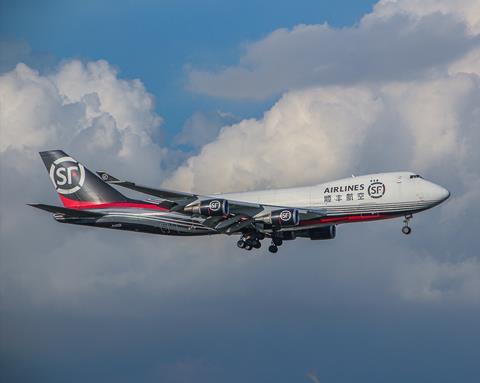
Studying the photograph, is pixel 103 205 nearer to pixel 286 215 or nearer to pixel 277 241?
pixel 277 241

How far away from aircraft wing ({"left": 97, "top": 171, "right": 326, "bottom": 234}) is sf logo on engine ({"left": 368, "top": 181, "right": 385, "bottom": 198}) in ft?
14.6

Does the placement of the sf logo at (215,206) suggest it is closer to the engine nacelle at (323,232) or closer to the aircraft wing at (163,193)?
the aircraft wing at (163,193)

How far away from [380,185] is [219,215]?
14.2 m

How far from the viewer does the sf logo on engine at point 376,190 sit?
277 feet

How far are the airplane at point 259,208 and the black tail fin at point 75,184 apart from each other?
12 centimetres

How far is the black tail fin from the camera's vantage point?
9694 cm

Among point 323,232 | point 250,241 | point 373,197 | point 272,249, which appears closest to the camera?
point 373,197

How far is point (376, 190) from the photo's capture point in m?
84.8

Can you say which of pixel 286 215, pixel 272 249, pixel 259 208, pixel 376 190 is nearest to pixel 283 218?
pixel 286 215

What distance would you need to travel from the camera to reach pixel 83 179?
98.8m

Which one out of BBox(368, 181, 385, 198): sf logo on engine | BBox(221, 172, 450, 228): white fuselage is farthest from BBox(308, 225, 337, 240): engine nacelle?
BBox(368, 181, 385, 198): sf logo on engine

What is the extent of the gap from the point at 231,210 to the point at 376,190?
13044 mm

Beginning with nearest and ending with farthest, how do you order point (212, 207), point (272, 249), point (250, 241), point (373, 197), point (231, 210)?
point (373, 197), point (212, 207), point (231, 210), point (250, 241), point (272, 249)

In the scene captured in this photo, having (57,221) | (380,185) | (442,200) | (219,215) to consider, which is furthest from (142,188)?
(442,200)
